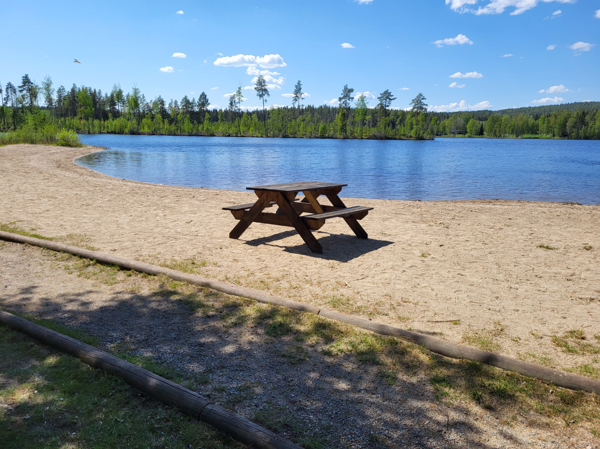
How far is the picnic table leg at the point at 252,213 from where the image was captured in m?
6.70

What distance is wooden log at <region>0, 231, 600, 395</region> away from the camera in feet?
9.75

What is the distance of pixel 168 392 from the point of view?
265 cm

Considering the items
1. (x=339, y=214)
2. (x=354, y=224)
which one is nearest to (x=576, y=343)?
(x=339, y=214)

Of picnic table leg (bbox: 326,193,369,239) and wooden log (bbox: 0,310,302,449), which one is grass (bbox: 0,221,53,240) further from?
picnic table leg (bbox: 326,193,369,239)

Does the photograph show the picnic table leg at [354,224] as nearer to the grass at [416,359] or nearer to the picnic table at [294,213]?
the picnic table at [294,213]

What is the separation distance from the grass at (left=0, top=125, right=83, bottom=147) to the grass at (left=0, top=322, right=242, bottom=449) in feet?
145

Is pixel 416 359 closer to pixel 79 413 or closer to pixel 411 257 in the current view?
pixel 79 413

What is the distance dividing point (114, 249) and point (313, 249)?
3.17 metres

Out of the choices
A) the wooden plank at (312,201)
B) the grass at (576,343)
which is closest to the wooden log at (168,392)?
→ the grass at (576,343)

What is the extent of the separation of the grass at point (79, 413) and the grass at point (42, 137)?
4412 cm

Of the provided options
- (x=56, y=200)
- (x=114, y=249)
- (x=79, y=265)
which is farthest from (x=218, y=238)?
(x=56, y=200)

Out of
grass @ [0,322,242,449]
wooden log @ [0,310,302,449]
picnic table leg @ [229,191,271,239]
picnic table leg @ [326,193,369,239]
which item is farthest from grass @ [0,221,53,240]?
picnic table leg @ [326,193,369,239]

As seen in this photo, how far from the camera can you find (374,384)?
301cm

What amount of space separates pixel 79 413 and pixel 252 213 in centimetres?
469
